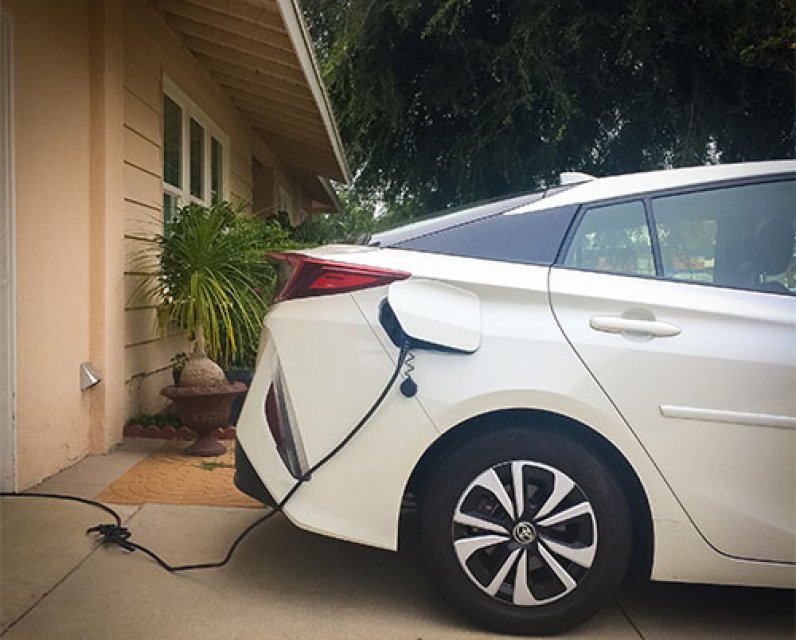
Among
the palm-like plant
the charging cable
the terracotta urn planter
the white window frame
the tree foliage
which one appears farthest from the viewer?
the tree foliage

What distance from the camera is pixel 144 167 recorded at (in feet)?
18.5

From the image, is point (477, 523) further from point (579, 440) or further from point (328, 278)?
point (328, 278)

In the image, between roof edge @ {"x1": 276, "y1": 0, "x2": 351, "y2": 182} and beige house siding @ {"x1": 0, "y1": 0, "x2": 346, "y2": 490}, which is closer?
beige house siding @ {"x1": 0, "y1": 0, "x2": 346, "y2": 490}

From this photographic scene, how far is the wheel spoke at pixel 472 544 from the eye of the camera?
8.42 ft

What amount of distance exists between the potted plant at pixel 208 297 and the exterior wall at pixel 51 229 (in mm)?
664

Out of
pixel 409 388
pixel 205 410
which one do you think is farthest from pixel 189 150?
pixel 409 388

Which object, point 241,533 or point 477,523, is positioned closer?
point 477,523

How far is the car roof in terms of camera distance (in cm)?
281

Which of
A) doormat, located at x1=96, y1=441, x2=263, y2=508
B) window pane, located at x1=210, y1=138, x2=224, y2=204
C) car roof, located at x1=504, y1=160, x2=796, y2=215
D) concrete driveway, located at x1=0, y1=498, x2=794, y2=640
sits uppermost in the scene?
window pane, located at x1=210, y1=138, x2=224, y2=204

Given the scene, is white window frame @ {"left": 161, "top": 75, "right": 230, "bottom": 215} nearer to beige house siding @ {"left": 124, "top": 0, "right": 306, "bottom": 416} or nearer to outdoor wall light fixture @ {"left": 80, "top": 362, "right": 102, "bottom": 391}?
beige house siding @ {"left": 124, "top": 0, "right": 306, "bottom": 416}

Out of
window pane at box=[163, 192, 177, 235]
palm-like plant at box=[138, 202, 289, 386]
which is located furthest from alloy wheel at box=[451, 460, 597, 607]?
window pane at box=[163, 192, 177, 235]

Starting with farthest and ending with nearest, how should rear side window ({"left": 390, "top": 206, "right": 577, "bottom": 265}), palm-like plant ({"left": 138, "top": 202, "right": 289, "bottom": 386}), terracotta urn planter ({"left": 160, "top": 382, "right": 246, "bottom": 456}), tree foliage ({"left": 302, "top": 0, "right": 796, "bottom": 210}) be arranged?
tree foliage ({"left": 302, "top": 0, "right": 796, "bottom": 210})
palm-like plant ({"left": 138, "top": 202, "right": 289, "bottom": 386})
terracotta urn planter ({"left": 160, "top": 382, "right": 246, "bottom": 456})
rear side window ({"left": 390, "top": 206, "right": 577, "bottom": 265})

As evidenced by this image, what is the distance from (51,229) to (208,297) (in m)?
1.13

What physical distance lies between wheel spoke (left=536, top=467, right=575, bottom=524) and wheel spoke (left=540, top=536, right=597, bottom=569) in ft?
0.36
